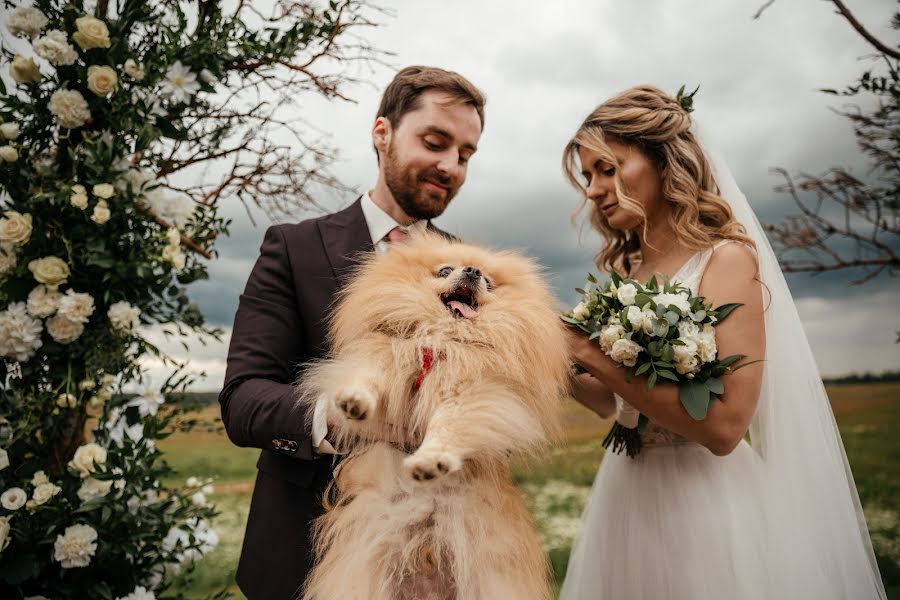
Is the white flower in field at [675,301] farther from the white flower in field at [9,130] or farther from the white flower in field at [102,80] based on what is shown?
the white flower in field at [9,130]

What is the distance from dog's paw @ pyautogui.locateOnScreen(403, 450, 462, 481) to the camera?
1271mm

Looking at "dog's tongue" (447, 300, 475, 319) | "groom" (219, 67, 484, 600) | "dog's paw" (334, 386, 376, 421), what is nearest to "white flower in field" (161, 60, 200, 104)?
"groom" (219, 67, 484, 600)

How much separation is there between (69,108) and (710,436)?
8.57 feet

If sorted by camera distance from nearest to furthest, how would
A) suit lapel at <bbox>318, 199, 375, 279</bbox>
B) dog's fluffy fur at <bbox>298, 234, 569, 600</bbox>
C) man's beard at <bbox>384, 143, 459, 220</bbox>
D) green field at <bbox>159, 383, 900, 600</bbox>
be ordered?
dog's fluffy fur at <bbox>298, 234, 569, 600</bbox> < suit lapel at <bbox>318, 199, 375, 279</bbox> < man's beard at <bbox>384, 143, 459, 220</bbox> < green field at <bbox>159, 383, 900, 600</bbox>

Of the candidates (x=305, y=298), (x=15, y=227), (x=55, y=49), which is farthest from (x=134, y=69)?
(x=305, y=298)

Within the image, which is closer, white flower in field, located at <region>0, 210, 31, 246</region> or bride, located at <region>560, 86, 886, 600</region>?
bride, located at <region>560, 86, 886, 600</region>

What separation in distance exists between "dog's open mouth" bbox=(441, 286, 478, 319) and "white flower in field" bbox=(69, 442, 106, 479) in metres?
1.54

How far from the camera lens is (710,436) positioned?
74.1 inches

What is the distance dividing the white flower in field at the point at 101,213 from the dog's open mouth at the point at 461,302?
4.54 ft

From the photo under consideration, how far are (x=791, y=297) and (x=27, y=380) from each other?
317 cm

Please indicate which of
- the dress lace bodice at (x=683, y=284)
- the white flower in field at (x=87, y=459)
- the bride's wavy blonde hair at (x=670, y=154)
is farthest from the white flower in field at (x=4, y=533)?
the bride's wavy blonde hair at (x=670, y=154)

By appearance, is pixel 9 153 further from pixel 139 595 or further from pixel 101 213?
pixel 139 595

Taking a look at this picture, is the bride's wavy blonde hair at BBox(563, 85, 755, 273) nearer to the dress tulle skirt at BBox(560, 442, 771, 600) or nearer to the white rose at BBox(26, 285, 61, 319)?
the dress tulle skirt at BBox(560, 442, 771, 600)

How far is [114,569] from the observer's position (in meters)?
2.27
